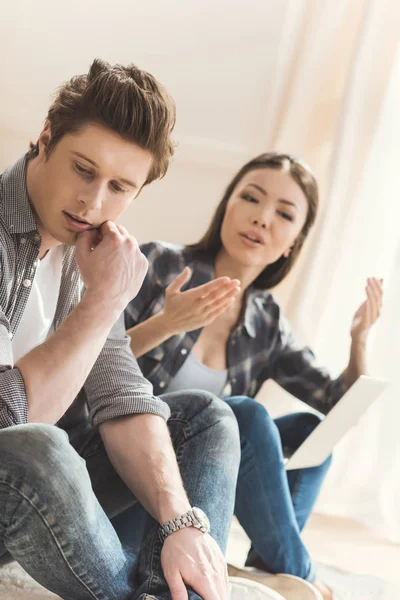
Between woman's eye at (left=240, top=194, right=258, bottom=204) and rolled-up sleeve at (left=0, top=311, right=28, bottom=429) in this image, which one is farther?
woman's eye at (left=240, top=194, right=258, bottom=204)

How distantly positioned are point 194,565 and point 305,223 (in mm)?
1065

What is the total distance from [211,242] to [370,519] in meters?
1.06

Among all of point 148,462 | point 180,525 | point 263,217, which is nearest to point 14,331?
point 148,462

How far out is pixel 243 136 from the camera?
7.82 ft

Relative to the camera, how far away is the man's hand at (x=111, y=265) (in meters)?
1.09

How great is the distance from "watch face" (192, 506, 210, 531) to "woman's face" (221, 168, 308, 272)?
80 cm

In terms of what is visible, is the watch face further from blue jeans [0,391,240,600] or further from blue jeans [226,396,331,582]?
blue jeans [226,396,331,582]

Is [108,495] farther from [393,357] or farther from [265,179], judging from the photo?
[393,357]

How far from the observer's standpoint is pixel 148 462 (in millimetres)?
1132

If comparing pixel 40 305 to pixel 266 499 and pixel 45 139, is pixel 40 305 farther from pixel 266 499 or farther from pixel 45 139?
pixel 266 499

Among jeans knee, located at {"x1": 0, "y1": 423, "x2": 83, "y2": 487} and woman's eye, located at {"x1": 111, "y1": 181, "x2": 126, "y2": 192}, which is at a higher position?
woman's eye, located at {"x1": 111, "y1": 181, "x2": 126, "y2": 192}

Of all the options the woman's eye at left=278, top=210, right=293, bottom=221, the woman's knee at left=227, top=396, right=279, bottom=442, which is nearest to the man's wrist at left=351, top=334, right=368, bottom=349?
the woman's eye at left=278, top=210, right=293, bottom=221

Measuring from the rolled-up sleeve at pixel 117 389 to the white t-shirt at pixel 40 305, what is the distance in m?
0.11

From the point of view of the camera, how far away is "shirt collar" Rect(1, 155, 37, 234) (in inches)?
44.0
